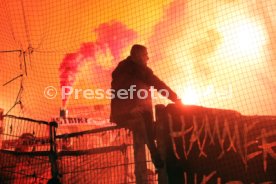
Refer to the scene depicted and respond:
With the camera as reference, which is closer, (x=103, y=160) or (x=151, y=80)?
(x=151, y=80)

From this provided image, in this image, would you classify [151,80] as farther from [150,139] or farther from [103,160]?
[103,160]

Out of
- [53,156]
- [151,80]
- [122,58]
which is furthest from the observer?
[122,58]

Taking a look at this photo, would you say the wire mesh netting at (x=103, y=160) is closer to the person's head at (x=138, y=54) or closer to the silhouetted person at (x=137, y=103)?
the silhouetted person at (x=137, y=103)

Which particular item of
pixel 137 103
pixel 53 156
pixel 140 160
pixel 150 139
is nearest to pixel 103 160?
pixel 53 156

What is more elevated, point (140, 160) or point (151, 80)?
point (151, 80)

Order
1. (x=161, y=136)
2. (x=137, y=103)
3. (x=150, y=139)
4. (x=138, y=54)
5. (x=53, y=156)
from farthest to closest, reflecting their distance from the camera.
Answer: (x=53, y=156) → (x=138, y=54) → (x=137, y=103) → (x=150, y=139) → (x=161, y=136)

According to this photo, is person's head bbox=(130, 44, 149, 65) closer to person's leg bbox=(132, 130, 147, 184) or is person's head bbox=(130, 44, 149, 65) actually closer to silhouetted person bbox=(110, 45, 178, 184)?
silhouetted person bbox=(110, 45, 178, 184)

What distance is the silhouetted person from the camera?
155 inches

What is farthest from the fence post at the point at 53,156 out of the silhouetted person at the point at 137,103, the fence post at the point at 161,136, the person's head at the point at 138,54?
the fence post at the point at 161,136

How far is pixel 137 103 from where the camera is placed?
428 cm

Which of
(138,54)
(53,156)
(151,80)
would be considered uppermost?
(138,54)

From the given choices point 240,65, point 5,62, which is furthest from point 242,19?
point 5,62

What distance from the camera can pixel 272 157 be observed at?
3475mm

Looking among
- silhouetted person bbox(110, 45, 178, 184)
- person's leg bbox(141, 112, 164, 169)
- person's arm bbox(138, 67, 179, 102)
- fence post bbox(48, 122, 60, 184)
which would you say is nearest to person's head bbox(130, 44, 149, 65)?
silhouetted person bbox(110, 45, 178, 184)
